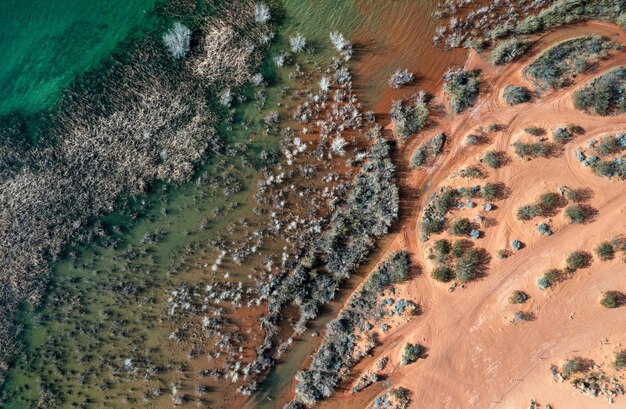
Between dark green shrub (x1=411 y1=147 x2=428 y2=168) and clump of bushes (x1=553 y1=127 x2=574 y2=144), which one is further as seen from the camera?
dark green shrub (x1=411 y1=147 x2=428 y2=168)

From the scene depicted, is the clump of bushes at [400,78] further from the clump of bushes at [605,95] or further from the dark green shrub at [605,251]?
the dark green shrub at [605,251]

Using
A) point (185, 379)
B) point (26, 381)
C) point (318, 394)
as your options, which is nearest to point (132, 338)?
point (185, 379)

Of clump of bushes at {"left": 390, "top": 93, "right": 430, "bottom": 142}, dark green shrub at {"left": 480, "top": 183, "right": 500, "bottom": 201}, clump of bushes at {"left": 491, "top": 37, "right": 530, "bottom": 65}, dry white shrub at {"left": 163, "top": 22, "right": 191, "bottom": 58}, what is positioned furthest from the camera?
dry white shrub at {"left": 163, "top": 22, "right": 191, "bottom": 58}

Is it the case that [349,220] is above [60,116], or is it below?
below

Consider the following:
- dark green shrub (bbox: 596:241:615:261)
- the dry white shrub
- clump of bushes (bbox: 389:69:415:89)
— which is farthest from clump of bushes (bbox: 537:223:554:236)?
the dry white shrub

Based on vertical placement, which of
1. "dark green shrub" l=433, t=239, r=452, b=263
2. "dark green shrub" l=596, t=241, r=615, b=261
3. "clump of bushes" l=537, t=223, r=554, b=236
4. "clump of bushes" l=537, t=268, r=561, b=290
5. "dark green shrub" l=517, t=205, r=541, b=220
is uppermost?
"dark green shrub" l=433, t=239, r=452, b=263

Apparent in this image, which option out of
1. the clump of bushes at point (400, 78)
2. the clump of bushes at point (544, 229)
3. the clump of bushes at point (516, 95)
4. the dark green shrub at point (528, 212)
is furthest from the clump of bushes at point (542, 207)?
the clump of bushes at point (400, 78)

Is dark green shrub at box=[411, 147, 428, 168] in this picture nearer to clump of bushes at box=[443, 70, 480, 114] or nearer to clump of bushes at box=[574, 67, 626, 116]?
clump of bushes at box=[443, 70, 480, 114]

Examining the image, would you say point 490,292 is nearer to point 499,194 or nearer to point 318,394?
point 499,194
